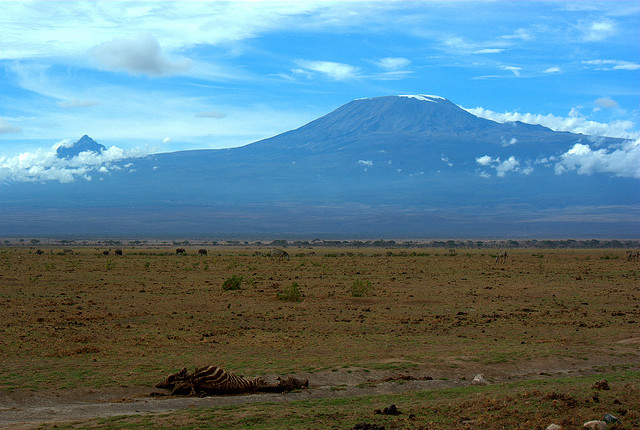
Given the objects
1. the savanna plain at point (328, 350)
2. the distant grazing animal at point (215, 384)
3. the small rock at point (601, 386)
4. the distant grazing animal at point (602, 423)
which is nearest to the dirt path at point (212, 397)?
the savanna plain at point (328, 350)

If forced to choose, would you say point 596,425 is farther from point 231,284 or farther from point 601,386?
point 231,284

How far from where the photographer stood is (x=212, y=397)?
9969 millimetres

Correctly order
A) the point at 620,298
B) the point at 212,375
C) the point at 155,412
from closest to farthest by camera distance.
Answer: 1. the point at 155,412
2. the point at 212,375
3. the point at 620,298

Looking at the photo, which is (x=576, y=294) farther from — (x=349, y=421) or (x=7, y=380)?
(x=7, y=380)

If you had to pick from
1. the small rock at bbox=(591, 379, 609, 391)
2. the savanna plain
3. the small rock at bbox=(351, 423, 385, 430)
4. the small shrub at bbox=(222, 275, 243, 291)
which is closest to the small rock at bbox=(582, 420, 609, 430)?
the savanna plain

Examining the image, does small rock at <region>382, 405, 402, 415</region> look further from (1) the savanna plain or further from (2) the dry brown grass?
(2) the dry brown grass

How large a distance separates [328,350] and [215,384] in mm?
4022

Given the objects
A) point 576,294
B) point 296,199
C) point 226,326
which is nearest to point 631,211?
point 296,199

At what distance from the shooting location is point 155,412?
8961mm

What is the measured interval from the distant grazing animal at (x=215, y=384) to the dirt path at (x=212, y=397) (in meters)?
0.15

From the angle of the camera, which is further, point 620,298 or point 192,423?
point 620,298

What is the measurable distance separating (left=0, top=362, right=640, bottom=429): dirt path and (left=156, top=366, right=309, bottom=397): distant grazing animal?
0.50ft

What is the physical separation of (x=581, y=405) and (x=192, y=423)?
4894 mm

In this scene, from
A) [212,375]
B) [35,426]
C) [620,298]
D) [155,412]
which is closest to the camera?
[35,426]
